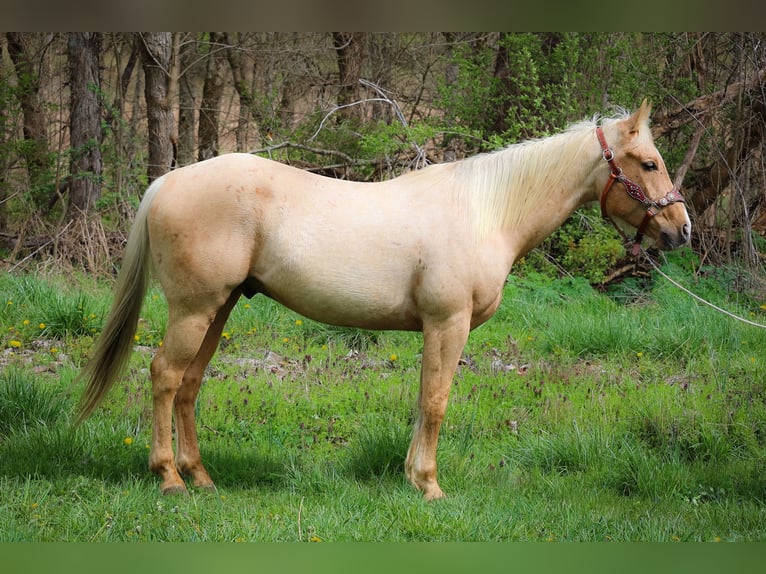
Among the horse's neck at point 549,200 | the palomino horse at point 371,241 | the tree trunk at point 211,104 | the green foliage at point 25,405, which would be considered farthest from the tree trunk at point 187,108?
the horse's neck at point 549,200

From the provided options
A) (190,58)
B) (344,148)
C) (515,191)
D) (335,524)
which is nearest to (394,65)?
(344,148)

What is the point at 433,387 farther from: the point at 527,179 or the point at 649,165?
the point at 649,165

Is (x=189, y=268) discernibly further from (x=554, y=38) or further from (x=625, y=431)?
(x=554, y=38)

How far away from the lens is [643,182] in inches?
160

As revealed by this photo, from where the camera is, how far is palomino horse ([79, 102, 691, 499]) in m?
3.95

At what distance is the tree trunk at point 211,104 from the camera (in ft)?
32.6

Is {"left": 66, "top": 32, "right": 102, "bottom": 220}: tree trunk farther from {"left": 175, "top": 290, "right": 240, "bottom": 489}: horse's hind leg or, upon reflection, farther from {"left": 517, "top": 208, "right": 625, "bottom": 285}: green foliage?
{"left": 517, "top": 208, "right": 625, "bottom": 285}: green foliage

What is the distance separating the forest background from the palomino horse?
10.4 feet

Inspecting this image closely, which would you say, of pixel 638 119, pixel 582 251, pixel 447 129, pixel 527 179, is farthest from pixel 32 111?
pixel 638 119

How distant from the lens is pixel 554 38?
842cm

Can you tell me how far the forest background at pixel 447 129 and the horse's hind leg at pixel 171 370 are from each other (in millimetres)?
3819

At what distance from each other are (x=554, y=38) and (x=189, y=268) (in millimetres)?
6050

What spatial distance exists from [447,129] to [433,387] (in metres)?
4.52

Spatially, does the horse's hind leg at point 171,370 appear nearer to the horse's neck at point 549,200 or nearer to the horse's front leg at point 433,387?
the horse's front leg at point 433,387
